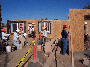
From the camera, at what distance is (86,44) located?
32.5 ft

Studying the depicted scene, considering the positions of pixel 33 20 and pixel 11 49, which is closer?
pixel 11 49

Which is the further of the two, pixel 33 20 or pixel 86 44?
pixel 33 20

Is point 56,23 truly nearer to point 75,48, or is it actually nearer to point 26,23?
point 26,23

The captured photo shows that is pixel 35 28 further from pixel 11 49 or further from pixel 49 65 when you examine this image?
pixel 49 65

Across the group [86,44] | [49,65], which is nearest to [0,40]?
[49,65]

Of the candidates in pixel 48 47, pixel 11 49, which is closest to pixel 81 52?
pixel 48 47

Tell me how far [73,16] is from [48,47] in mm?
3105

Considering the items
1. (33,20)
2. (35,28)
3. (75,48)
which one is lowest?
(75,48)

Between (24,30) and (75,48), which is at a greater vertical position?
(24,30)

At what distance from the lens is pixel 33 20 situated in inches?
782

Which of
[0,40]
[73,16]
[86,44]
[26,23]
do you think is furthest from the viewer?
[26,23]

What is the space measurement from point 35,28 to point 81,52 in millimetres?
13852

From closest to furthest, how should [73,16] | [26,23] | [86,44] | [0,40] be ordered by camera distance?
[73,16]
[0,40]
[86,44]
[26,23]

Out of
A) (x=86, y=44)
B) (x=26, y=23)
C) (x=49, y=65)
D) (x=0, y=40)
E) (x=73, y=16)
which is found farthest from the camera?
(x=26, y=23)
